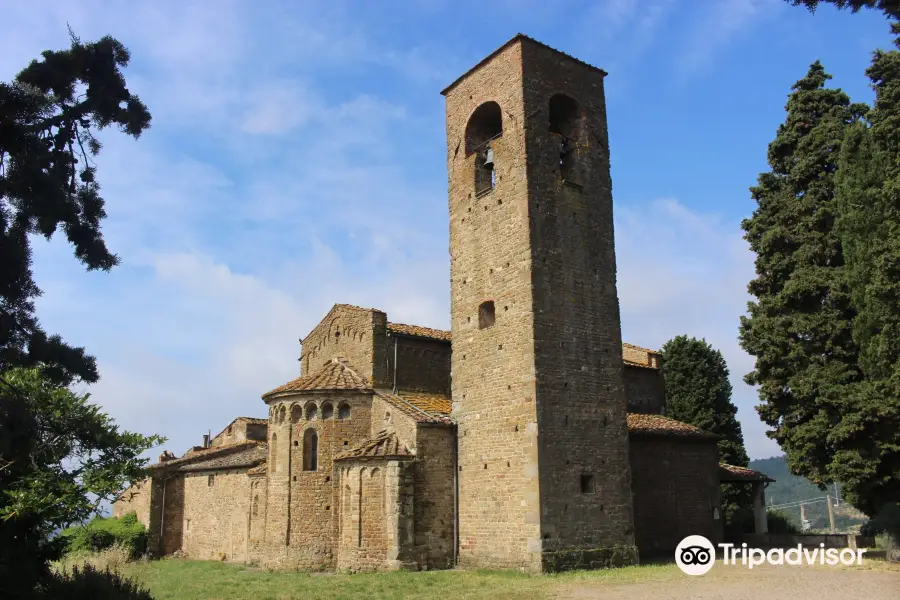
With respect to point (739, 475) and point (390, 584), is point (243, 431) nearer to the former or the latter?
point (390, 584)

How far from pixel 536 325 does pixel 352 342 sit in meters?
7.62

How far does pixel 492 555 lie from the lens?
1741 centimetres

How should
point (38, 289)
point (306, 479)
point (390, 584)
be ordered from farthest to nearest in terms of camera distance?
1. point (306, 479)
2. point (390, 584)
3. point (38, 289)

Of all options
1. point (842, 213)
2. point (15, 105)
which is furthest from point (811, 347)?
point (15, 105)

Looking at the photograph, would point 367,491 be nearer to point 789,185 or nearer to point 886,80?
point 789,185

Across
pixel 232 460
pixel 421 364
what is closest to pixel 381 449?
pixel 421 364

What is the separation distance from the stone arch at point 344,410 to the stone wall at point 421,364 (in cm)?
194

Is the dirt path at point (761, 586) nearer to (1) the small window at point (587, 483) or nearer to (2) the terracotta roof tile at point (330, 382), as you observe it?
(1) the small window at point (587, 483)

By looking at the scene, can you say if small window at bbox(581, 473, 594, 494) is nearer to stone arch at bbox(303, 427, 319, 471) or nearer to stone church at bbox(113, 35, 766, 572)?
stone church at bbox(113, 35, 766, 572)

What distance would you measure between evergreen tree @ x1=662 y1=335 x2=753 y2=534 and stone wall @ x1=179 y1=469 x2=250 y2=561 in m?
19.1

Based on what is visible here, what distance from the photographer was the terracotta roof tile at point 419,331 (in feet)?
74.6

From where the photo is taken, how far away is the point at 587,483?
17.7 metres

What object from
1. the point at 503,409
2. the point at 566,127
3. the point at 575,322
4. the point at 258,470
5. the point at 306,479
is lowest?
the point at 306,479

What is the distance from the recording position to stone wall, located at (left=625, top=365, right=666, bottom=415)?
26.9 m
